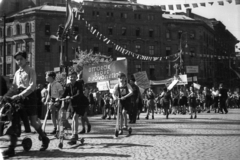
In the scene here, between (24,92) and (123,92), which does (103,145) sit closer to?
(24,92)

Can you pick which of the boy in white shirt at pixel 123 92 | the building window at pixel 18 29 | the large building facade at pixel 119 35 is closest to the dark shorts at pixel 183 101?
the boy in white shirt at pixel 123 92

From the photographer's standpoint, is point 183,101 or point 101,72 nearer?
point 101,72

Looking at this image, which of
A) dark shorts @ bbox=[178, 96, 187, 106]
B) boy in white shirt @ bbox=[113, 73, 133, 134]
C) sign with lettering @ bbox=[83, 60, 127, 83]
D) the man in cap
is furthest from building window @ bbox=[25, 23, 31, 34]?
the man in cap

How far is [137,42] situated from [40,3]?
62.8 feet

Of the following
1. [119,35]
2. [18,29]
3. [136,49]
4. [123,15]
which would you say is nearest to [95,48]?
[119,35]

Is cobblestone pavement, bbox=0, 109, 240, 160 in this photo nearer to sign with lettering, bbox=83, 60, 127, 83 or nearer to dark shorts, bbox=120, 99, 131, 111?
dark shorts, bbox=120, 99, 131, 111

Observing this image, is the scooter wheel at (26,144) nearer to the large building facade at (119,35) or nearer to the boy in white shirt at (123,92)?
the boy in white shirt at (123,92)

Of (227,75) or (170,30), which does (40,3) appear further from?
(227,75)

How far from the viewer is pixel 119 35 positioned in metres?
70.7

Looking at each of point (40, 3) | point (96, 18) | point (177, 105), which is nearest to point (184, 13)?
point (96, 18)

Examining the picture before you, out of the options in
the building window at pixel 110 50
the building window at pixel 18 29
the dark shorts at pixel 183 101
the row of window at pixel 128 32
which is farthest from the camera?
the building window at pixel 110 50

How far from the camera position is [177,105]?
28.6 metres

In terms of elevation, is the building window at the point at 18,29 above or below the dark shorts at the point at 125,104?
above

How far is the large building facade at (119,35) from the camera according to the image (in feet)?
217
